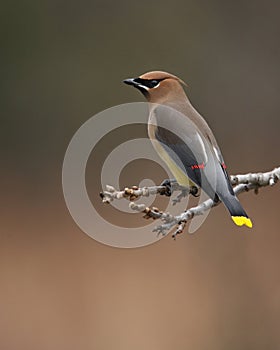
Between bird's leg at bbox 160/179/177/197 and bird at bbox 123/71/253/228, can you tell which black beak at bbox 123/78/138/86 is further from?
bird's leg at bbox 160/179/177/197

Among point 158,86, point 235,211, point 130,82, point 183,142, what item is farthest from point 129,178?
point 235,211

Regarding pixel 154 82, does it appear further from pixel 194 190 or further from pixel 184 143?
pixel 194 190

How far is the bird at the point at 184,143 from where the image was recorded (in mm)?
2547

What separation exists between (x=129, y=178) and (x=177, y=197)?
2662 millimetres

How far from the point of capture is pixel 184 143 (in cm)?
272

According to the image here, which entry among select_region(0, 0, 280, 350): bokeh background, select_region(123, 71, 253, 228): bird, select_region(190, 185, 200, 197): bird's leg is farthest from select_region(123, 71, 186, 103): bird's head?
select_region(0, 0, 280, 350): bokeh background

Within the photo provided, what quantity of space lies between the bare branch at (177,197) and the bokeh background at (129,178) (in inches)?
75.4

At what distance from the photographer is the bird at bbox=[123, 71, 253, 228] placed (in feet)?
8.36

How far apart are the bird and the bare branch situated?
0.15 ft

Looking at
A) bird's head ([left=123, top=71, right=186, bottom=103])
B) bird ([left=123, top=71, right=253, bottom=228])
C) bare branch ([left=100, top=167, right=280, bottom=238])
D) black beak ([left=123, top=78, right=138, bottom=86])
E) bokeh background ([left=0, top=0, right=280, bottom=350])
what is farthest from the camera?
bokeh background ([left=0, top=0, right=280, bottom=350])

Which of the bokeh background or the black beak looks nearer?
the black beak

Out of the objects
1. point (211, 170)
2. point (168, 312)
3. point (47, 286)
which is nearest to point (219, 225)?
point (168, 312)

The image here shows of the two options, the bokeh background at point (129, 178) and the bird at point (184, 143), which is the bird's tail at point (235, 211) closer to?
the bird at point (184, 143)

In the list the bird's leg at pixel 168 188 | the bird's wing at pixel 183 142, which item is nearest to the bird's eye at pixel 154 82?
the bird's wing at pixel 183 142
